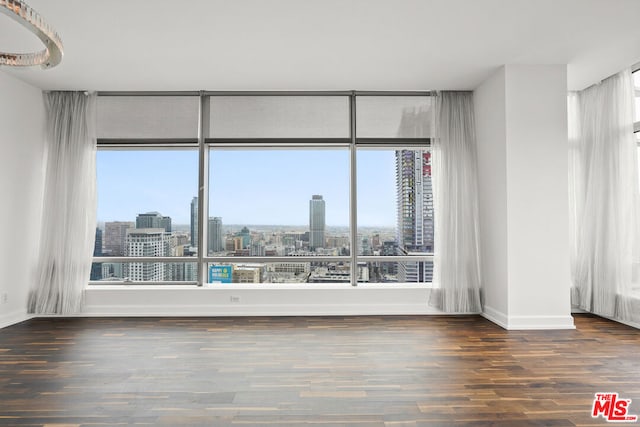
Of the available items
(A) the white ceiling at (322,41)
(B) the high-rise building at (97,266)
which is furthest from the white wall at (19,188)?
(B) the high-rise building at (97,266)

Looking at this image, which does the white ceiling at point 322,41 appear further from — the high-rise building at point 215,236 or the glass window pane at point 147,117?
the high-rise building at point 215,236

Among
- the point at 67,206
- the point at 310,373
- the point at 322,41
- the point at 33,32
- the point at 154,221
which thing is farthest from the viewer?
the point at 154,221

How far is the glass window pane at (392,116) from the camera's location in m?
5.08

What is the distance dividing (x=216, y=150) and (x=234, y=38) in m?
1.85

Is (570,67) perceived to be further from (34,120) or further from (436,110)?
(34,120)

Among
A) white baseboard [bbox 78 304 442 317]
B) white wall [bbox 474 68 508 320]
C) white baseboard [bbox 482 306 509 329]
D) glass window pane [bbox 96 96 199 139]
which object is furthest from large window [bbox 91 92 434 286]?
white baseboard [bbox 482 306 509 329]

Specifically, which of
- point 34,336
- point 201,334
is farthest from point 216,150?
point 34,336

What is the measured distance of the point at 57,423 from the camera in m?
2.23

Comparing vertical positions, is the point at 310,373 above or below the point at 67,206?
below

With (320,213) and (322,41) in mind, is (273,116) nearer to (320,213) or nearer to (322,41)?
(320,213)

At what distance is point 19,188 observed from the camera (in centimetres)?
457

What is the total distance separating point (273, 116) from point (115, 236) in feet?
8.46

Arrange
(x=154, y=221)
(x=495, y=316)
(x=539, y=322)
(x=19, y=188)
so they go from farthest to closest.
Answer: (x=154, y=221) < (x=19, y=188) < (x=495, y=316) < (x=539, y=322)

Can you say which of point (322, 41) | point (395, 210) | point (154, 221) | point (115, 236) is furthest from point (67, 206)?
point (395, 210)
